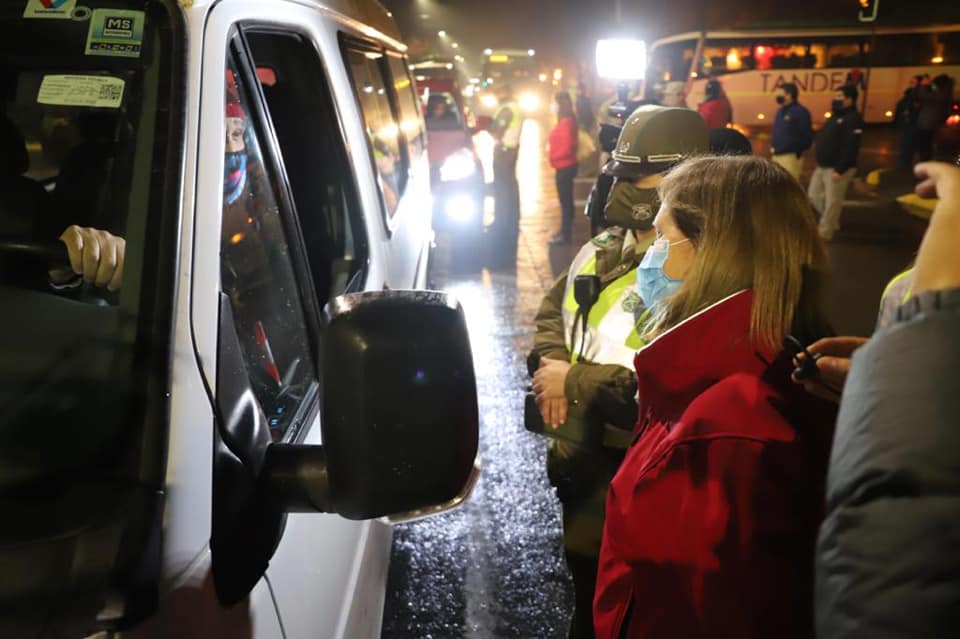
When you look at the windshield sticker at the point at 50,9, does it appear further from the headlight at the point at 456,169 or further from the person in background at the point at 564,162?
the person in background at the point at 564,162

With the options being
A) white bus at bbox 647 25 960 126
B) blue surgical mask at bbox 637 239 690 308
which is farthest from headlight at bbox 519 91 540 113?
blue surgical mask at bbox 637 239 690 308

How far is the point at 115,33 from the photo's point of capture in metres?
1.46

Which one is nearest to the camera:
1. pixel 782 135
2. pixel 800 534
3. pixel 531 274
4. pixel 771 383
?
pixel 800 534

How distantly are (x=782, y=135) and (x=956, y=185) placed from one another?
11.3 metres

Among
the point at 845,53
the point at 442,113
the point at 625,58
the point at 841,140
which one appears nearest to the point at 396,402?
the point at 442,113

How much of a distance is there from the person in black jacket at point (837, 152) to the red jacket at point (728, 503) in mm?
9751

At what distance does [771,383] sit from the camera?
1473 millimetres

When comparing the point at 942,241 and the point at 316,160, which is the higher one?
the point at 942,241

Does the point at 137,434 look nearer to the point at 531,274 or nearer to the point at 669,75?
the point at 531,274

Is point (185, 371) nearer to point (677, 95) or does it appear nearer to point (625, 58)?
point (677, 95)

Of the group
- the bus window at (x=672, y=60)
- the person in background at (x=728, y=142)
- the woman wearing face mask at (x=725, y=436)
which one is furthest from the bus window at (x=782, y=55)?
the woman wearing face mask at (x=725, y=436)

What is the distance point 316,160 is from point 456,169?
21.6 ft

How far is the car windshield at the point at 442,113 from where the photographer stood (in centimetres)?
1066

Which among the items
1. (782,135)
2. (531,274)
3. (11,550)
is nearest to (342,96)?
(11,550)
